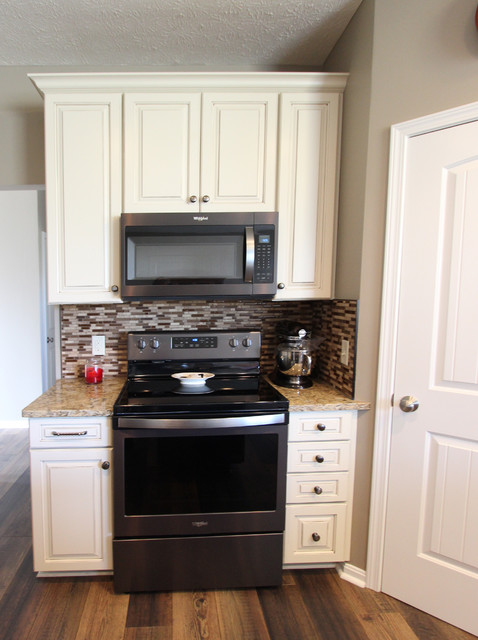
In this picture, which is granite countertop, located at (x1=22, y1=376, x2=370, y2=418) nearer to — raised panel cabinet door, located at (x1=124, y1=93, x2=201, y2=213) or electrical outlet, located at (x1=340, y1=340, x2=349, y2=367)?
electrical outlet, located at (x1=340, y1=340, x2=349, y2=367)

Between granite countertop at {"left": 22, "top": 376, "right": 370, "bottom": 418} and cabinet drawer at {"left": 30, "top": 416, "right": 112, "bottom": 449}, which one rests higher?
granite countertop at {"left": 22, "top": 376, "right": 370, "bottom": 418}

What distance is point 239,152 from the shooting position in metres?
1.83

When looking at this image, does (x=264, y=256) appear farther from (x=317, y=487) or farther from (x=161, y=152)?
(x=317, y=487)

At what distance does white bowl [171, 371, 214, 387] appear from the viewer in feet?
6.14

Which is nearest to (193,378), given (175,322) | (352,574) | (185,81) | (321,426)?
(175,322)

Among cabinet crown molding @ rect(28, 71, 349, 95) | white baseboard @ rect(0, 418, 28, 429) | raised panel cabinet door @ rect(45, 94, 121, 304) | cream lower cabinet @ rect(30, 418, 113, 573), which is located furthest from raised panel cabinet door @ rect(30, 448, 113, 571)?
white baseboard @ rect(0, 418, 28, 429)

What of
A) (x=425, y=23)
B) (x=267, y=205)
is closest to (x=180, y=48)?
(x=267, y=205)

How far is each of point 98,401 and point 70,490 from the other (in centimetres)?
40

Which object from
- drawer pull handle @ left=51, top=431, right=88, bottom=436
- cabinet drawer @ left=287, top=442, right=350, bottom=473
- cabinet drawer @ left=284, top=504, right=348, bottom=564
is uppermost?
drawer pull handle @ left=51, top=431, right=88, bottom=436

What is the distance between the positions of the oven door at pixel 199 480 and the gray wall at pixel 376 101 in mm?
444

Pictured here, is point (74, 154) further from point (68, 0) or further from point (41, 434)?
point (41, 434)

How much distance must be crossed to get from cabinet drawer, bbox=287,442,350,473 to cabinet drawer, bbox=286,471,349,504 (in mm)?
29

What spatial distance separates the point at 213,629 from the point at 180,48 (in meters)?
2.75

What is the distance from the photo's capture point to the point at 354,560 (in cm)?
176
